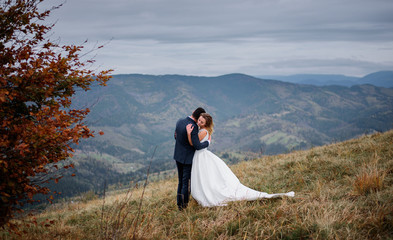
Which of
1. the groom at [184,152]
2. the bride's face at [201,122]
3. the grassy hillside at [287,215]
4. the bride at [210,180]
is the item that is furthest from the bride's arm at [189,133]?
the grassy hillside at [287,215]

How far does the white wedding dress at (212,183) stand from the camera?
7.00 meters

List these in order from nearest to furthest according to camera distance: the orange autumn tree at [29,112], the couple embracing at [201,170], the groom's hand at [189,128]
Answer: the orange autumn tree at [29,112]
the groom's hand at [189,128]
the couple embracing at [201,170]

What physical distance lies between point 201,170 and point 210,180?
1.17ft

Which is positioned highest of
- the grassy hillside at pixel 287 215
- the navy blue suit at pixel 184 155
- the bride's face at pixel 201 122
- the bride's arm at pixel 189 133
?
the bride's face at pixel 201 122

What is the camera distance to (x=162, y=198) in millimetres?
8836

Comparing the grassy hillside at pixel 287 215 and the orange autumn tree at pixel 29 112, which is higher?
the orange autumn tree at pixel 29 112

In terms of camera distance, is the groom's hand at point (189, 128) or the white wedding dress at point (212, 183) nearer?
the groom's hand at point (189, 128)

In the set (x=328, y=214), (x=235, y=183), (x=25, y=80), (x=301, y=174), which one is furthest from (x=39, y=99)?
(x=301, y=174)

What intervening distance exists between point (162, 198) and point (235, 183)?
2784 mm

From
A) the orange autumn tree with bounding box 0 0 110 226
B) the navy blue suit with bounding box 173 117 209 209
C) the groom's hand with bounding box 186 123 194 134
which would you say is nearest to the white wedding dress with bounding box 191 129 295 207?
the navy blue suit with bounding box 173 117 209 209

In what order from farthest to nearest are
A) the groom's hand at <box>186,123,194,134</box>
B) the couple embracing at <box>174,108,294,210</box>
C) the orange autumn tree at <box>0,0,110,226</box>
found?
the couple embracing at <box>174,108,294,210</box>
the groom's hand at <box>186,123,194,134</box>
the orange autumn tree at <box>0,0,110,226</box>

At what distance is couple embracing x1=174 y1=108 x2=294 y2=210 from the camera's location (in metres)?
6.97

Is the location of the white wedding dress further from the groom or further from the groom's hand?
the groom's hand

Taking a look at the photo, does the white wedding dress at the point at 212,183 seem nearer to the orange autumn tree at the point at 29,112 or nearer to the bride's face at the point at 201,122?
the bride's face at the point at 201,122
